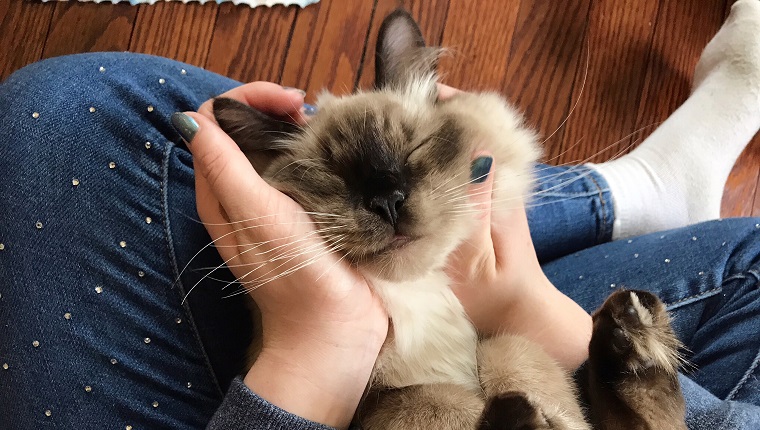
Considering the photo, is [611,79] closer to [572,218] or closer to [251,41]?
[572,218]

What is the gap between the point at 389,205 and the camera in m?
0.74

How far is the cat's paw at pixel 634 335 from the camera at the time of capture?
0.79 m

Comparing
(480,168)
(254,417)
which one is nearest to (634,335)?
(480,168)

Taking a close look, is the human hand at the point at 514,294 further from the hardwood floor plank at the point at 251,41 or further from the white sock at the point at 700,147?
the hardwood floor plank at the point at 251,41

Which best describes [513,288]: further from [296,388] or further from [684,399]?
[296,388]

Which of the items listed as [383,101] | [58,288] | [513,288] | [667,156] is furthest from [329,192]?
[667,156]

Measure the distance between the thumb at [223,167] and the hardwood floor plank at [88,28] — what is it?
1044mm

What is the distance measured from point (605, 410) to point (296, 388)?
48 centimetres

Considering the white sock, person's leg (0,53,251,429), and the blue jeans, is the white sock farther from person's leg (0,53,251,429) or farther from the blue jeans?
person's leg (0,53,251,429)

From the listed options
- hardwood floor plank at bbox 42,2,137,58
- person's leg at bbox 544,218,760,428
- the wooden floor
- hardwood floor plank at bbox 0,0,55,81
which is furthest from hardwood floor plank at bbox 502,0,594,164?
hardwood floor plank at bbox 0,0,55,81

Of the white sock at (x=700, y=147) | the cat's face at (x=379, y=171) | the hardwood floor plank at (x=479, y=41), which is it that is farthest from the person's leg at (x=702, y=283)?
the hardwood floor plank at (x=479, y=41)

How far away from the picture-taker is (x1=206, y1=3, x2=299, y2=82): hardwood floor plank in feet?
5.37

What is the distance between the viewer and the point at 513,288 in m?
0.97

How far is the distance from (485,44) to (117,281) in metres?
1.20
